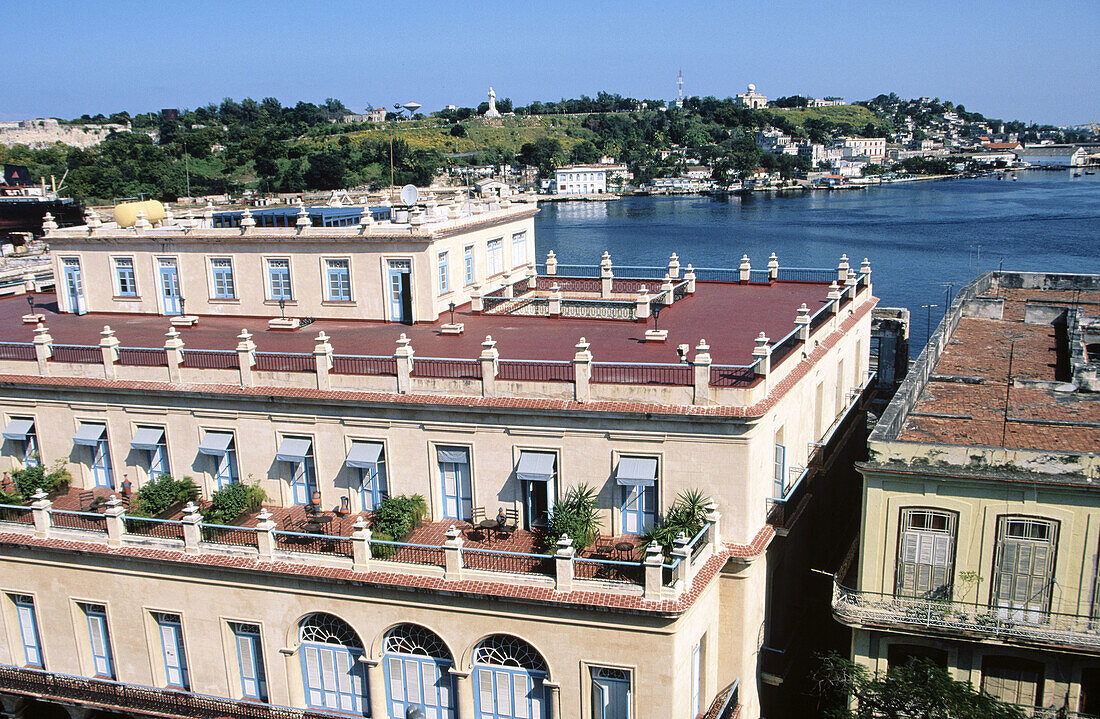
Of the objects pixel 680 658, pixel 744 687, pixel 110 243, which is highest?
pixel 110 243

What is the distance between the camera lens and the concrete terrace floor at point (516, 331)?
29109 millimetres

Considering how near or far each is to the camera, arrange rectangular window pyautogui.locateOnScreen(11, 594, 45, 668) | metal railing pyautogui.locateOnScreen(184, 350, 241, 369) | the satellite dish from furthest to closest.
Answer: the satellite dish < rectangular window pyautogui.locateOnScreen(11, 594, 45, 668) < metal railing pyautogui.locateOnScreen(184, 350, 241, 369)

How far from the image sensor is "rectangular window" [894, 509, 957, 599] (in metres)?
21.9

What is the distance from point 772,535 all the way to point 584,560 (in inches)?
227

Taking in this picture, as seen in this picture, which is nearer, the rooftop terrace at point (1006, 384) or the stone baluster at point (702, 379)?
the stone baluster at point (702, 379)

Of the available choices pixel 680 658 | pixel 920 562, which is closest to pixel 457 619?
pixel 680 658

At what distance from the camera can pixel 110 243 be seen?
37.4 m

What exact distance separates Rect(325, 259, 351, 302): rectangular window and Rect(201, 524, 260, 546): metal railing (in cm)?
1193

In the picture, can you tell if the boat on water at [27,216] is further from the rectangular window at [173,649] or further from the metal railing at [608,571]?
the metal railing at [608,571]

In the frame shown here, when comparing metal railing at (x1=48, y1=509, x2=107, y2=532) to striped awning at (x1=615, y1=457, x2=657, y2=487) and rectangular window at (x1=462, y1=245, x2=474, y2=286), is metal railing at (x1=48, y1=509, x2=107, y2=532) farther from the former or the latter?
rectangular window at (x1=462, y1=245, x2=474, y2=286)

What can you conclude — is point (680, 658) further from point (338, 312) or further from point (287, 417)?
point (338, 312)

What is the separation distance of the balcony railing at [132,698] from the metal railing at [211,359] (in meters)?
9.05

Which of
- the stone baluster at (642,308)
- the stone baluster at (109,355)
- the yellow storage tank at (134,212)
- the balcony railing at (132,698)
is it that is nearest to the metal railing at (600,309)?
the stone baluster at (642,308)

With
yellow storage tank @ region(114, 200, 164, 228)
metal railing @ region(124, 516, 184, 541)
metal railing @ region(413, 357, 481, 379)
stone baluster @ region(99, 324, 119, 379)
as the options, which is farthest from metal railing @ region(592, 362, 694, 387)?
yellow storage tank @ region(114, 200, 164, 228)
